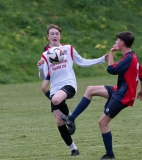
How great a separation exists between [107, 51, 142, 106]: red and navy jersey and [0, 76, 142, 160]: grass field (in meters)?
0.84

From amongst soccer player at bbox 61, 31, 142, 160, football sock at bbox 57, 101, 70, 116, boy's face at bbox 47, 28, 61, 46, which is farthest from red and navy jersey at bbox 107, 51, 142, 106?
boy's face at bbox 47, 28, 61, 46

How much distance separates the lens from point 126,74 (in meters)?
6.68

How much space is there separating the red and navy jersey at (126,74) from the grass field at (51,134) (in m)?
0.84

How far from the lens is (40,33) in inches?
1123

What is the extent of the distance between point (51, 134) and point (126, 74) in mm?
3390

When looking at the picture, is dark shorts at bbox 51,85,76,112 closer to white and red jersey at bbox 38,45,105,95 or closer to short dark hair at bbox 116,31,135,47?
white and red jersey at bbox 38,45,105,95

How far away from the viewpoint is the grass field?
25.2ft

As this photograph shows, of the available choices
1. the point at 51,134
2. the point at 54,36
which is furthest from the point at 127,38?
the point at 51,134

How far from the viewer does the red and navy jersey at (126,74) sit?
262 inches

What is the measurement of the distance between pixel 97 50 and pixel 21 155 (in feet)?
68.9

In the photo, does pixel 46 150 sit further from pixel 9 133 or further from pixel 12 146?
pixel 9 133

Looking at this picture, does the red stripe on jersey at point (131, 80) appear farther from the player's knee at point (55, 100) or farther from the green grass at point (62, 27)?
the green grass at point (62, 27)

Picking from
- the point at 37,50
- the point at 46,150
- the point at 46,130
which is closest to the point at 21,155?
the point at 46,150

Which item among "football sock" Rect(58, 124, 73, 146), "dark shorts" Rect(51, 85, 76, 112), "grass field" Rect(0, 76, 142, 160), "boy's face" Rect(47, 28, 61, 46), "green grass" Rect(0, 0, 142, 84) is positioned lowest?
"green grass" Rect(0, 0, 142, 84)
